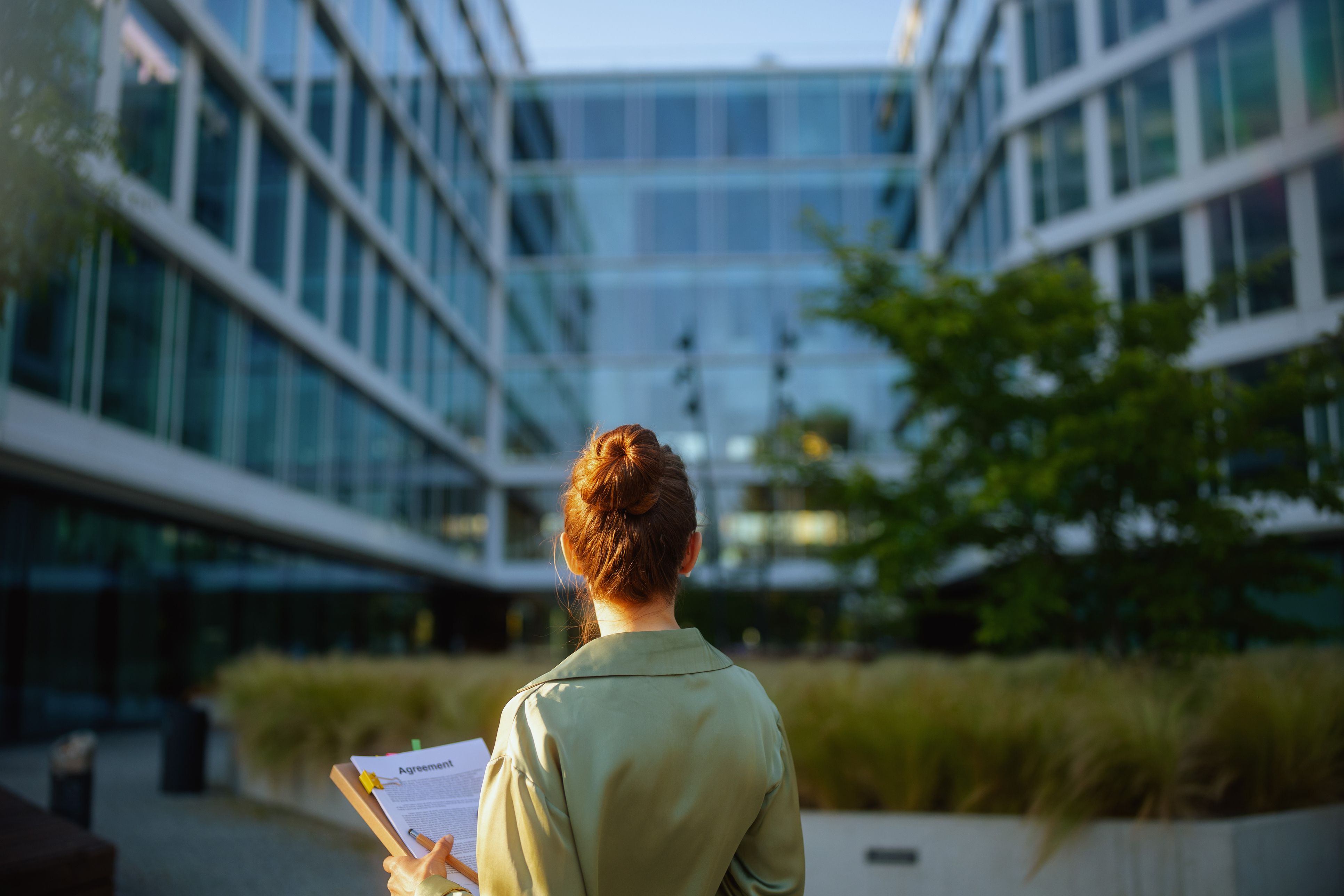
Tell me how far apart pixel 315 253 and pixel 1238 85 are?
16879mm

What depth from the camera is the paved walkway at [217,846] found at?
606 cm

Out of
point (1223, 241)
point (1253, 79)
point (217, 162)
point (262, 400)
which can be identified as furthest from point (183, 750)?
point (1253, 79)

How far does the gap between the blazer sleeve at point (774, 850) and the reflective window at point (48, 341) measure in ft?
39.0

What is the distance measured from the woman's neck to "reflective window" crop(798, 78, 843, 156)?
3338cm

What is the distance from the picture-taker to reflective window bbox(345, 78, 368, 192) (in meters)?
21.7

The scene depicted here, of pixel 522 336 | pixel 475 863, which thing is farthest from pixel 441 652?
pixel 475 863

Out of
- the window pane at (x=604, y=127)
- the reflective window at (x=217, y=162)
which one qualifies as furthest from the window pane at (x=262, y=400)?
the window pane at (x=604, y=127)

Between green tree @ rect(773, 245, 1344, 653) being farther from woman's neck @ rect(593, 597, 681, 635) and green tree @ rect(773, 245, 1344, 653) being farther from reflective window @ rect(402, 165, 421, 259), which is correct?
reflective window @ rect(402, 165, 421, 259)

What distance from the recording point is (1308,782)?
5.58 meters

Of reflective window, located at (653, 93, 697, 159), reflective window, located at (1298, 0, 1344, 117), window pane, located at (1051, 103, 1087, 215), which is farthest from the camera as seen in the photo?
reflective window, located at (653, 93, 697, 159)

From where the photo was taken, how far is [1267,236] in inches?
635

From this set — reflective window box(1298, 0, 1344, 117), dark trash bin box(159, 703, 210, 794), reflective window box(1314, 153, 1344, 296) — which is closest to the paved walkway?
dark trash bin box(159, 703, 210, 794)

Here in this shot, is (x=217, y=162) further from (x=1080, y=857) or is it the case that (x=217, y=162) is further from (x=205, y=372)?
(x=1080, y=857)

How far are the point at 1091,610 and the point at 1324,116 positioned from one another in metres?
10.0
